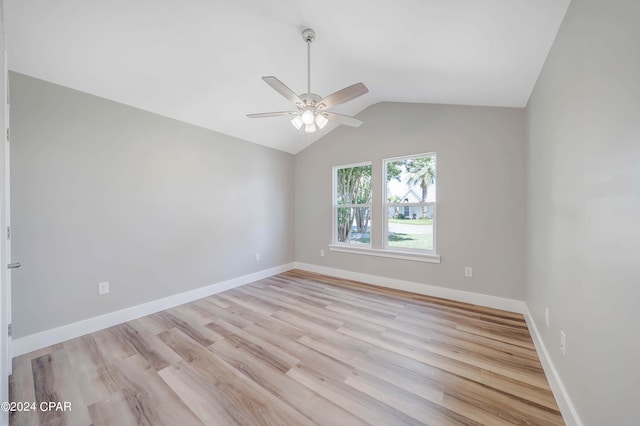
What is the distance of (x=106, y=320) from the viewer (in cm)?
239

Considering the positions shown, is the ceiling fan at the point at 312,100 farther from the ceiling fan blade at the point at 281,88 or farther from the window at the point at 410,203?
the window at the point at 410,203

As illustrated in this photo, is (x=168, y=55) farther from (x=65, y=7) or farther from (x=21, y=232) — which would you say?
(x=21, y=232)

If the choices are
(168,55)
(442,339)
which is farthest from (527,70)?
(168,55)

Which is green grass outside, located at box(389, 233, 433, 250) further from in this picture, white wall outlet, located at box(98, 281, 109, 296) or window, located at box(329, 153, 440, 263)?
white wall outlet, located at box(98, 281, 109, 296)

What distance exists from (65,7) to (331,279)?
13.3 feet

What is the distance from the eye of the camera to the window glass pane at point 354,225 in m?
3.96

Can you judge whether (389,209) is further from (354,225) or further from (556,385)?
(556,385)

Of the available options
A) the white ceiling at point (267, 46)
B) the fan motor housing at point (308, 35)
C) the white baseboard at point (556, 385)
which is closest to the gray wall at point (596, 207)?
the white baseboard at point (556, 385)

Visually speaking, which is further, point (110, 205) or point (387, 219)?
point (387, 219)

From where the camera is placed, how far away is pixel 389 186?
369 cm

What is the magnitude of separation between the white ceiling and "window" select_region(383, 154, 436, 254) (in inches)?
37.9

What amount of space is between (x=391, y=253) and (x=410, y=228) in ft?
1.58

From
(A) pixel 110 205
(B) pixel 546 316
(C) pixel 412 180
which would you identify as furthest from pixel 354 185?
(A) pixel 110 205

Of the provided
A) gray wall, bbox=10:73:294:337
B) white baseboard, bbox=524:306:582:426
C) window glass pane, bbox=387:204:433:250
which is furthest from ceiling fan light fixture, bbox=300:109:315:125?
white baseboard, bbox=524:306:582:426
